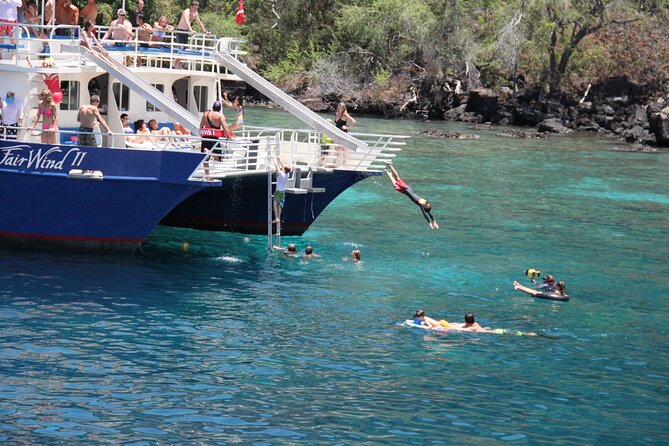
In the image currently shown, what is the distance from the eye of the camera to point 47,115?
21.9m

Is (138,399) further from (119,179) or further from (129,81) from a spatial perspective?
(129,81)

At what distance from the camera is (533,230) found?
29.6m

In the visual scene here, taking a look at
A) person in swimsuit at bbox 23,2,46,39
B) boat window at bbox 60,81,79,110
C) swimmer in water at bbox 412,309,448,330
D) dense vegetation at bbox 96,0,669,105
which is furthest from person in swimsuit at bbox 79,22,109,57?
dense vegetation at bbox 96,0,669,105

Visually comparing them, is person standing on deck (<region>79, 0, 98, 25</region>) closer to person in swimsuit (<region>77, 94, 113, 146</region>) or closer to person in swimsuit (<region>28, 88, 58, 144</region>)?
person in swimsuit (<region>28, 88, 58, 144</region>)

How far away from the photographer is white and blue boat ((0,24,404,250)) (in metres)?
21.6

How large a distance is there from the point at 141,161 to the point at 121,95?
3.33 m

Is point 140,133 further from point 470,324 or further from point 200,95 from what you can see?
point 470,324

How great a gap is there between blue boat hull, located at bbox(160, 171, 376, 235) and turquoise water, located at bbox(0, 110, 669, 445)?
455 mm

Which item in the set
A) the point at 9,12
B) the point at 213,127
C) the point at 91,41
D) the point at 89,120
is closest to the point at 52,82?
the point at 91,41

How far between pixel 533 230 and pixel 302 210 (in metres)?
7.41

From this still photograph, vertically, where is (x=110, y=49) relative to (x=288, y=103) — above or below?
above

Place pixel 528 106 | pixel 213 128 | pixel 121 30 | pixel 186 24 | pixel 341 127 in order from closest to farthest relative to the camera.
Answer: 1. pixel 213 128
2. pixel 121 30
3. pixel 341 127
4. pixel 186 24
5. pixel 528 106

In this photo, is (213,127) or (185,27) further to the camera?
(185,27)

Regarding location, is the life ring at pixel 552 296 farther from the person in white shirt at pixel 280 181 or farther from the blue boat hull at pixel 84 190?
the blue boat hull at pixel 84 190
